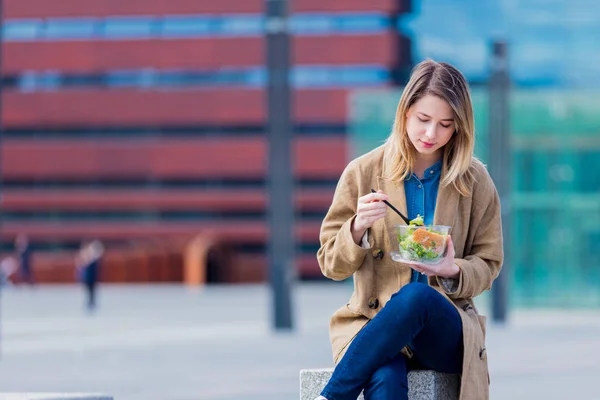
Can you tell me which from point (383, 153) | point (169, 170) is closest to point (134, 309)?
point (383, 153)

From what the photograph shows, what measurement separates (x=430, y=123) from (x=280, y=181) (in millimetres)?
12113

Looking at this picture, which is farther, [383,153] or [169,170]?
[169,170]

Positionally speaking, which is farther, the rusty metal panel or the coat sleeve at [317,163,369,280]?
the rusty metal panel

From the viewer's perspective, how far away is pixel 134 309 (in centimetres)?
2520

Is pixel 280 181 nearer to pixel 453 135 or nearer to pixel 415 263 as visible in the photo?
pixel 453 135

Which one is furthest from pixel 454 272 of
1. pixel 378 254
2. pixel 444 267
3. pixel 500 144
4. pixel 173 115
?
pixel 173 115

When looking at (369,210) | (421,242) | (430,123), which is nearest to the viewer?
(421,242)

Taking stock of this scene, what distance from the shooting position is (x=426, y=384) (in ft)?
14.3

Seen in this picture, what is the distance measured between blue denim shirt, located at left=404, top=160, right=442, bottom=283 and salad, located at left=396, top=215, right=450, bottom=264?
264 mm

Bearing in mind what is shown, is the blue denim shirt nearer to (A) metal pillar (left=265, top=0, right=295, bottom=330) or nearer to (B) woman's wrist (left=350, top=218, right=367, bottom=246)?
(B) woman's wrist (left=350, top=218, right=367, bottom=246)

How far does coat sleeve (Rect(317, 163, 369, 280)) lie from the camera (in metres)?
4.30

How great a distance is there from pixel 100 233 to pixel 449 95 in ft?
152

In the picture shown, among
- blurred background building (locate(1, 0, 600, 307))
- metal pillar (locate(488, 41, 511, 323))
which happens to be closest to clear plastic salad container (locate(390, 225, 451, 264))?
metal pillar (locate(488, 41, 511, 323))

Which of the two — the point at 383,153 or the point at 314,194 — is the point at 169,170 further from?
the point at 383,153
